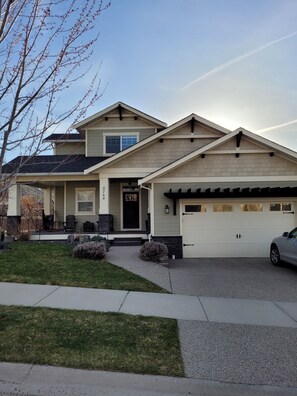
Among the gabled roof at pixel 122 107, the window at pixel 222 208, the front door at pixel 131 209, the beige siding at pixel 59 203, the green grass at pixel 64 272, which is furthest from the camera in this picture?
the beige siding at pixel 59 203

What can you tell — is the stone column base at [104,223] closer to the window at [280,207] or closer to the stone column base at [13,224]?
the stone column base at [13,224]

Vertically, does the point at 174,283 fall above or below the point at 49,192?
below

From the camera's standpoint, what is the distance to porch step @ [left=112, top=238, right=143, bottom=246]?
1555cm

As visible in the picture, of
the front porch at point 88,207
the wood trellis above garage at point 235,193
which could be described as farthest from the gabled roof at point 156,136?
the wood trellis above garage at point 235,193

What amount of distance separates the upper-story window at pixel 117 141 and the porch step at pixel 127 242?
565cm

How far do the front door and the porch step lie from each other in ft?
7.77

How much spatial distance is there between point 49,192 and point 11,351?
16865mm

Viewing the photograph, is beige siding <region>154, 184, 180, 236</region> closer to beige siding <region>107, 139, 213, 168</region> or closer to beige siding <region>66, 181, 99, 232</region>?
beige siding <region>107, 139, 213, 168</region>

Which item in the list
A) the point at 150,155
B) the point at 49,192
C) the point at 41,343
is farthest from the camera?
the point at 49,192

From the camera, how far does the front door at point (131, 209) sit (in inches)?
717

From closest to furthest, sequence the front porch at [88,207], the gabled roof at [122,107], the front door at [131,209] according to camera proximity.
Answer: the front porch at [88,207], the front door at [131,209], the gabled roof at [122,107]

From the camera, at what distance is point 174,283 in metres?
8.92

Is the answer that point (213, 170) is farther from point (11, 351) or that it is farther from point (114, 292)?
point (11, 351)

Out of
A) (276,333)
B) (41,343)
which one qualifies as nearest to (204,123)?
(276,333)
